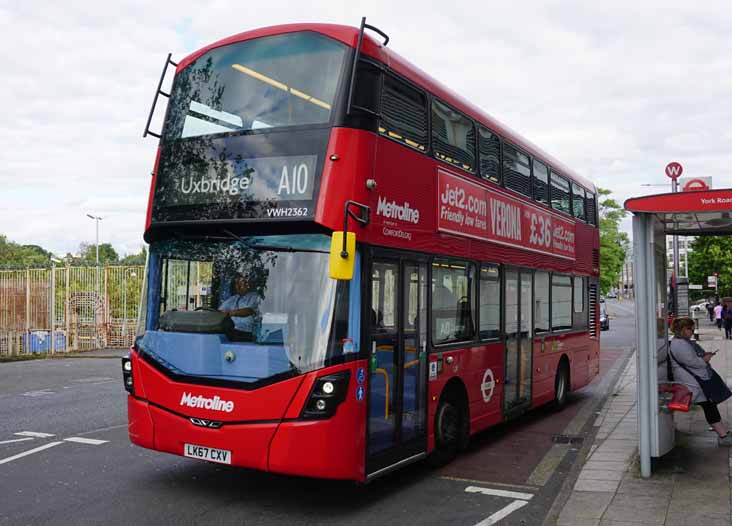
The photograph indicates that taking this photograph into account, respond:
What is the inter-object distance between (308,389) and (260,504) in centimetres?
139

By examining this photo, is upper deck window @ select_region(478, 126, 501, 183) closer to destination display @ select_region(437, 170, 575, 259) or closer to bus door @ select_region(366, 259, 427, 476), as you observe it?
destination display @ select_region(437, 170, 575, 259)

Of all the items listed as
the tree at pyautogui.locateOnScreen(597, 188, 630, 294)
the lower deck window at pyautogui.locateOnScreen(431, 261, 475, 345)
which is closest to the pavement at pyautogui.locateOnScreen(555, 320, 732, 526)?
the lower deck window at pyautogui.locateOnScreen(431, 261, 475, 345)

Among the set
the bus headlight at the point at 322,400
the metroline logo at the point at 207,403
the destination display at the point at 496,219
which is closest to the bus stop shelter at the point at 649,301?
the destination display at the point at 496,219

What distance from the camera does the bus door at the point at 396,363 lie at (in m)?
7.06

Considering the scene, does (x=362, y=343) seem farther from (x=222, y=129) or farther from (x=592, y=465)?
(x=592, y=465)

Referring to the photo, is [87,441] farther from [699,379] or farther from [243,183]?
[699,379]

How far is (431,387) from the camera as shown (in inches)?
325

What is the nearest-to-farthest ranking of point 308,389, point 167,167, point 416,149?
point 308,389
point 167,167
point 416,149

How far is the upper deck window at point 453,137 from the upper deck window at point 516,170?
1.28m

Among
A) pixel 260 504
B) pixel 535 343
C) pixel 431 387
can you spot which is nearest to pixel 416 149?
pixel 431 387

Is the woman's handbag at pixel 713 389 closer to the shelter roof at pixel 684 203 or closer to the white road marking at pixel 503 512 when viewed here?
the shelter roof at pixel 684 203

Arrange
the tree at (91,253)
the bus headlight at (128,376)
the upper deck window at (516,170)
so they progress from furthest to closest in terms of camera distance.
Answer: the tree at (91,253) → the upper deck window at (516,170) → the bus headlight at (128,376)

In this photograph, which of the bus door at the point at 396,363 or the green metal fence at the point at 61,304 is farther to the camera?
the green metal fence at the point at 61,304

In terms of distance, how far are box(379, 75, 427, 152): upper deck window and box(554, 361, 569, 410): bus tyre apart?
6.46 m
